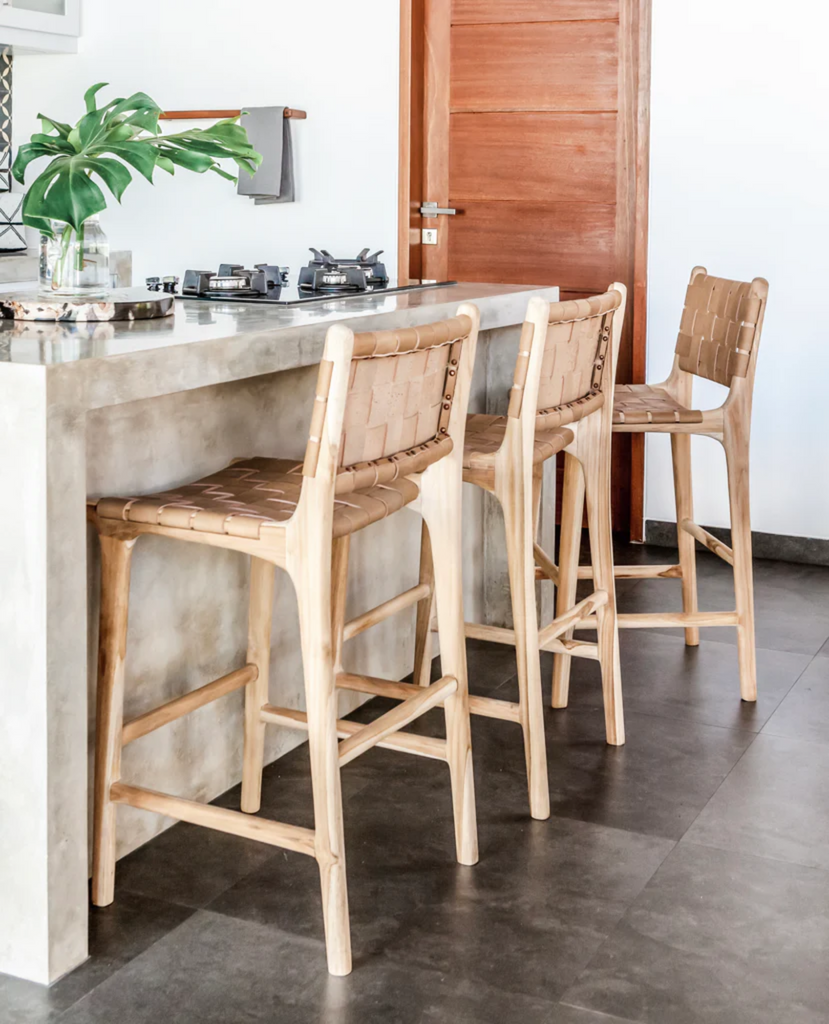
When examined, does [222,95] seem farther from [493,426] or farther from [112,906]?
[112,906]

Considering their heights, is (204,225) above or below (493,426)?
above

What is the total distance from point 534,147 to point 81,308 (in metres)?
2.78

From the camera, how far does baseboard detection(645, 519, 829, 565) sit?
4.40 m

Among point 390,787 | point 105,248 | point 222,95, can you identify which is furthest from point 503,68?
point 390,787

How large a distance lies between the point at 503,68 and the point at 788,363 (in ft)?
4.84

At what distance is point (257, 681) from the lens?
234 cm

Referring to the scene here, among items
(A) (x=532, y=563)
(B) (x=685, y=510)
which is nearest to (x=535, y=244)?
(B) (x=685, y=510)

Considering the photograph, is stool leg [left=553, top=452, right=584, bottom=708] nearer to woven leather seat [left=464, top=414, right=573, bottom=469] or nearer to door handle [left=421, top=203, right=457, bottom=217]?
woven leather seat [left=464, top=414, right=573, bottom=469]

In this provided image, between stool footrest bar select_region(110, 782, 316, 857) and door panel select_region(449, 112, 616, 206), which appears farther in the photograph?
door panel select_region(449, 112, 616, 206)

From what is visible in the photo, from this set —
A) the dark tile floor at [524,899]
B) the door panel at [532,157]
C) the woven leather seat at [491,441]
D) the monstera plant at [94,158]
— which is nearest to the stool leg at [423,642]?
the dark tile floor at [524,899]

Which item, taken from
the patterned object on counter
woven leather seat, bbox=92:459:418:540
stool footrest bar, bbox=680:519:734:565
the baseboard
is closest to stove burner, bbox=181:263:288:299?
woven leather seat, bbox=92:459:418:540

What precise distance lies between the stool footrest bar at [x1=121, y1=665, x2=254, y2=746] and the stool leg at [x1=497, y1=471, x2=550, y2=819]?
51cm

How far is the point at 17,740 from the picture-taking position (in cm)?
176

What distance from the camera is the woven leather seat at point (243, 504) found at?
1834 millimetres
